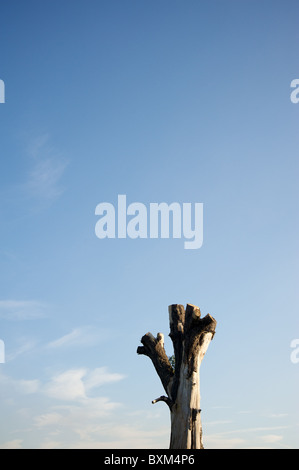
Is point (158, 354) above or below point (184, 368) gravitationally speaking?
above

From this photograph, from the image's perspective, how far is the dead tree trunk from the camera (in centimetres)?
1512

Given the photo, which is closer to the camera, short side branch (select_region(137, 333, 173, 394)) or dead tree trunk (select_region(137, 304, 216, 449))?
dead tree trunk (select_region(137, 304, 216, 449))

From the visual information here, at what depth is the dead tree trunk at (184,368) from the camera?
15125mm

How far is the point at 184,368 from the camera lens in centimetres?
1580

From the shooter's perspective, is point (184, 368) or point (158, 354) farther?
point (158, 354)

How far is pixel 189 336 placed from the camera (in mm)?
15891

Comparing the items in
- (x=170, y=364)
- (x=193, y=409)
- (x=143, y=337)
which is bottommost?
(x=193, y=409)

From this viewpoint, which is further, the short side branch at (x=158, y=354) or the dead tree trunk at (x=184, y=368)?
the short side branch at (x=158, y=354)
